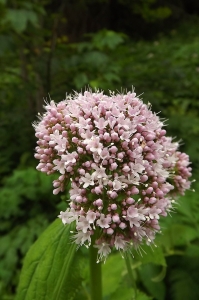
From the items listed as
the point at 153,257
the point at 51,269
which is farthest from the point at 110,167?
the point at 153,257

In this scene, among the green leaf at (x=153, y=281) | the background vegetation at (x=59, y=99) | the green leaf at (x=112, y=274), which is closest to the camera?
the green leaf at (x=112, y=274)

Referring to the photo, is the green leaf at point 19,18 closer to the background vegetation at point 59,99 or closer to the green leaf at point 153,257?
the background vegetation at point 59,99

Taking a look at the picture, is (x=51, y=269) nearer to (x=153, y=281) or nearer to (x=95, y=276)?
(x=95, y=276)

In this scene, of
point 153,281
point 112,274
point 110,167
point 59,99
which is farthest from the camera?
point 59,99

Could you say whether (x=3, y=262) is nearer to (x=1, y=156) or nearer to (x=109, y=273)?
(x=109, y=273)

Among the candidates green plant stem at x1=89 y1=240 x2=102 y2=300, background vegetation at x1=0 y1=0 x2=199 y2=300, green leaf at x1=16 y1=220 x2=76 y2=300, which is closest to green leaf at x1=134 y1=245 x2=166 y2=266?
background vegetation at x1=0 y1=0 x2=199 y2=300

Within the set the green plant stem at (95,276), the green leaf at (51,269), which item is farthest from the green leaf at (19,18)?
the green plant stem at (95,276)
